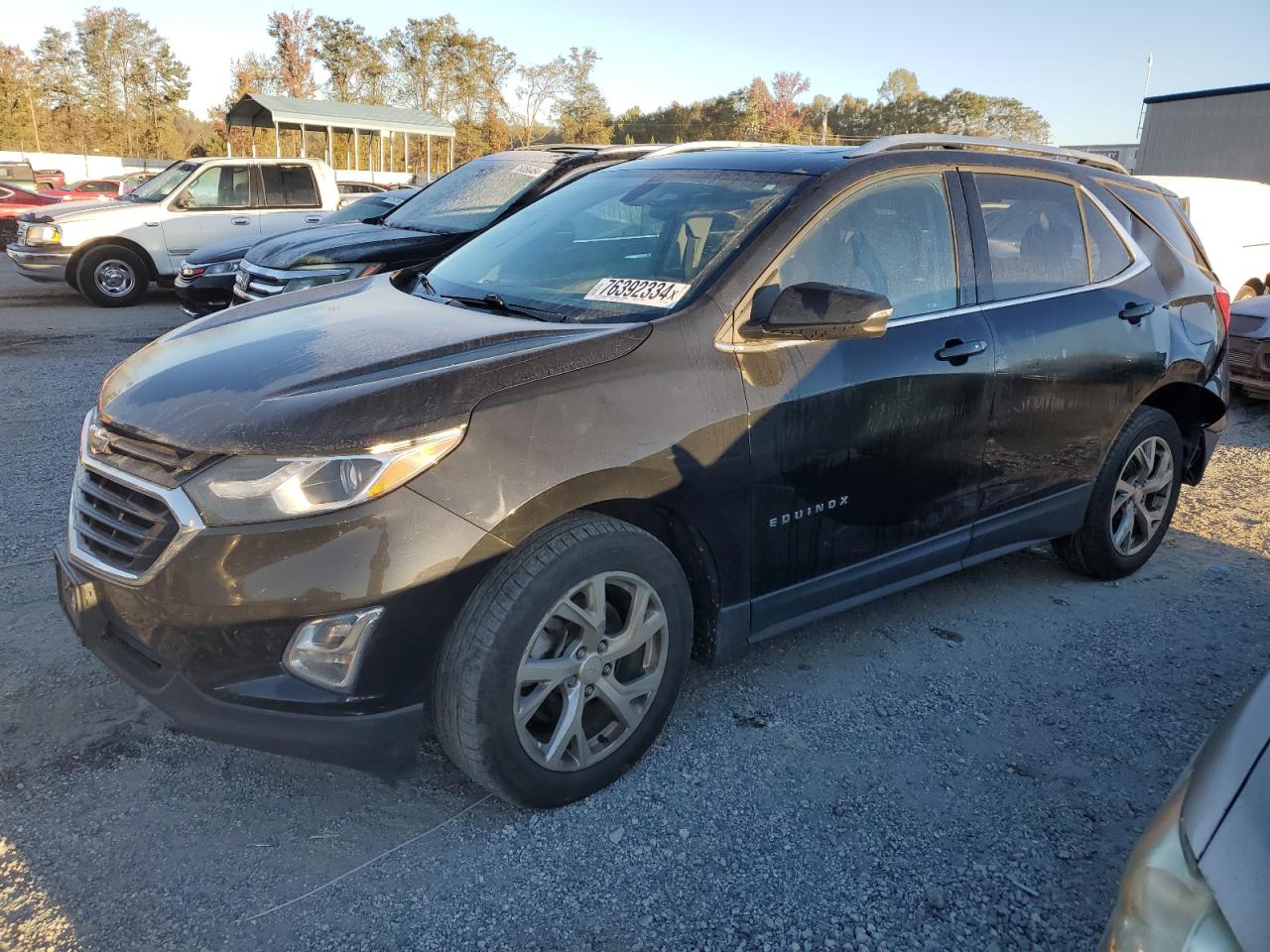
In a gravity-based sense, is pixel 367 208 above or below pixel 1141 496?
above

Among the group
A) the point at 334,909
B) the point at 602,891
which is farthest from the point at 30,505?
the point at 602,891

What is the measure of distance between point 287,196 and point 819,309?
38.0 feet

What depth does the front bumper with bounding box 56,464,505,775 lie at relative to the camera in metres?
2.20

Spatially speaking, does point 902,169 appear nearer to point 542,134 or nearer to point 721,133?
point 542,134

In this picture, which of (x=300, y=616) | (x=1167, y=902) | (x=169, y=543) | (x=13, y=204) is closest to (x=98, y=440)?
(x=169, y=543)

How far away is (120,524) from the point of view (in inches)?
95.3

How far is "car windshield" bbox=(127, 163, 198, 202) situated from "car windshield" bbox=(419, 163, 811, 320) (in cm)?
1024

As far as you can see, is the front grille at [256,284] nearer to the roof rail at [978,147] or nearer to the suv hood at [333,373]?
the suv hood at [333,373]

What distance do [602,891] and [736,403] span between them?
54.6 inches

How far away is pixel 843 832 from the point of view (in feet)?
8.63

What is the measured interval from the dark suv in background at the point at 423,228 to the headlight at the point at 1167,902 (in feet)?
19.4

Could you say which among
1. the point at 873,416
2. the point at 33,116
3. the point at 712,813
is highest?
the point at 33,116

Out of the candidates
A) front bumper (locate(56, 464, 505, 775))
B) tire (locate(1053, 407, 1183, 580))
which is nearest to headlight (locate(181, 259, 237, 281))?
front bumper (locate(56, 464, 505, 775))

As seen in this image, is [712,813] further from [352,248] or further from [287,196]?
[287,196]
